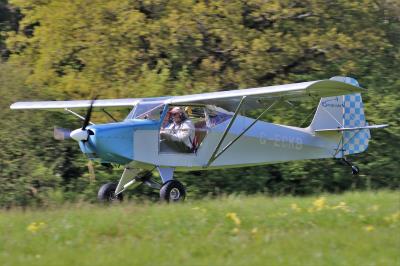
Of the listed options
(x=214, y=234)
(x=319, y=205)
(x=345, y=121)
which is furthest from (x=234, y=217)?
(x=345, y=121)

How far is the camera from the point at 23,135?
17.9 metres

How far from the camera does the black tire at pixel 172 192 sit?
13211 mm

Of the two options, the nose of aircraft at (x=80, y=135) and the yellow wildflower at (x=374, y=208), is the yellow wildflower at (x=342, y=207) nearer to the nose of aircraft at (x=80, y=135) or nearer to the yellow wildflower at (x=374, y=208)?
the yellow wildflower at (x=374, y=208)

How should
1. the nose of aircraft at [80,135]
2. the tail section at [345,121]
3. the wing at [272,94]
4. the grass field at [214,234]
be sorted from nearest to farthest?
the grass field at [214,234] < the wing at [272,94] < the nose of aircraft at [80,135] < the tail section at [345,121]

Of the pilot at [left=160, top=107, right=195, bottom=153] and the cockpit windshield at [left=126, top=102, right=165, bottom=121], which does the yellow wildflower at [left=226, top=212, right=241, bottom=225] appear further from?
the cockpit windshield at [left=126, top=102, right=165, bottom=121]

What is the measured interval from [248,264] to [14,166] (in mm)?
11567

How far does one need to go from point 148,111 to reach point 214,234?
19.5 ft

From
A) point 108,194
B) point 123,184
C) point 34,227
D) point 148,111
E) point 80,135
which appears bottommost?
point 108,194

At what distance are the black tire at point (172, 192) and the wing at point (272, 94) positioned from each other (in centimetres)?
168

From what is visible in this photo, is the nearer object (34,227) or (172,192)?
(34,227)

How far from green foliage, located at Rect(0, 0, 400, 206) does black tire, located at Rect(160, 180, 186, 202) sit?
4.13 meters

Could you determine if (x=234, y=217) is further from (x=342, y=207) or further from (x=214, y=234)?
(x=342, y=207)

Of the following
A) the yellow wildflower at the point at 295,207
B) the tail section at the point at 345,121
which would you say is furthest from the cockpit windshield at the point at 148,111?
the yellow wildflower at the point at 295,207

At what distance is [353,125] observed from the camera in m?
16.7
